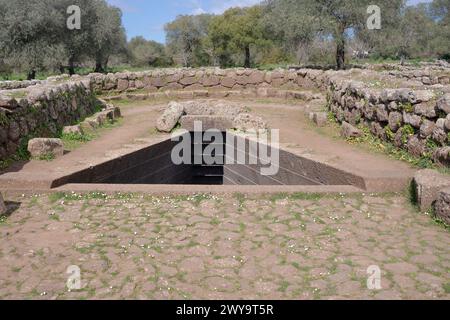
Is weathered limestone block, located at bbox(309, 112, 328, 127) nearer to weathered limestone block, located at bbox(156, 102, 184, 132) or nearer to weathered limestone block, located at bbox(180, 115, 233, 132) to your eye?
weathered limestone block, located at bbox(180, 115, 233, 132)

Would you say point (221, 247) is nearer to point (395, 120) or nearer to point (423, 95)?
point (423, 95)

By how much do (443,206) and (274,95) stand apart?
11877 millimetres

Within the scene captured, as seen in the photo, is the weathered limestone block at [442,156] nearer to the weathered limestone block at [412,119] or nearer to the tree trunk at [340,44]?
the weathered limestone block at [412,119]

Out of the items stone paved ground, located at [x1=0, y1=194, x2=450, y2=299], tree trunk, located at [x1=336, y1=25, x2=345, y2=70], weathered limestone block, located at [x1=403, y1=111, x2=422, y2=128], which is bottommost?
stone paved ground, located at [x1=0, y1=194, x2=450, y2=299]

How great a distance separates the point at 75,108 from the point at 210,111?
3294 mm

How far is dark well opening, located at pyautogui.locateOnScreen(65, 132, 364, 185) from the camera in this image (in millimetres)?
7215

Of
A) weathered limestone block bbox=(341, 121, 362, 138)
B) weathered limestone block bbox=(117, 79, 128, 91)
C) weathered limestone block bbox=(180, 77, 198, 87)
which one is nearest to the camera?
weathered limestone block bbox=(341, 121, 362, 138)

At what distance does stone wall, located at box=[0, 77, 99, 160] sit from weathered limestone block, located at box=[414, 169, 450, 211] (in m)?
5.96

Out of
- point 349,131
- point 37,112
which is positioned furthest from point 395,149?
point 37,112

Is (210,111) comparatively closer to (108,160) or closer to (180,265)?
(108,160)

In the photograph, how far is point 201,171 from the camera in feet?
40.2

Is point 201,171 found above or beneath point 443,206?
beneath

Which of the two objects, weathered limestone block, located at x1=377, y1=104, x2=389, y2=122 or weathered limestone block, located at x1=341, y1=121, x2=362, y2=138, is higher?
weathered limestone block, located at x1=377, y1=104, x2=389, y2=122

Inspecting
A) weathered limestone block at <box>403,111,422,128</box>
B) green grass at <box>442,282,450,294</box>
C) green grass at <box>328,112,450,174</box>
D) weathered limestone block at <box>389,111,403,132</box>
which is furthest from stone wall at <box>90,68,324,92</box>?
green grass at <box>442,282,450,294</box>
